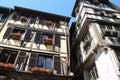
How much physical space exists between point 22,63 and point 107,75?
6335mm

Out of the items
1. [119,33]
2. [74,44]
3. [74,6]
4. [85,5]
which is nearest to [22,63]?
[74,44]

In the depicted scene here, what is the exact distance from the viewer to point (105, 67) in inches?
388

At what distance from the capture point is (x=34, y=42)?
1336 cm

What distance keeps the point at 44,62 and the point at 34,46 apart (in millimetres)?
2025

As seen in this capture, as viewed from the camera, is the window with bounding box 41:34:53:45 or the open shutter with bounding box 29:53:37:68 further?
the window with bounding box 41:34:53:45

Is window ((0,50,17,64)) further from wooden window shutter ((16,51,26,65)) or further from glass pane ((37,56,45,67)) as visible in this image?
glass pane ((37,56,45,67))

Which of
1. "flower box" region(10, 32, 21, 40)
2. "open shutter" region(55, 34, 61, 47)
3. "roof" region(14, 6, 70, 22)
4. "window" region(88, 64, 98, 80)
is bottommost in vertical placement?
A: "window" region(88, 64, 98, 80)

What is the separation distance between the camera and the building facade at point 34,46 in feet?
33.9

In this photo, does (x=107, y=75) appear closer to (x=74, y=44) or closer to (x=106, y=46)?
(x=106, y=46)

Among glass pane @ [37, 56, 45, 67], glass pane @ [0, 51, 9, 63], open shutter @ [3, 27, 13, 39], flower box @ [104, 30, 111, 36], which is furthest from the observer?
open shutter @ [3, 27, 13, 39]

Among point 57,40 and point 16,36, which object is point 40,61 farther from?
point 16,36

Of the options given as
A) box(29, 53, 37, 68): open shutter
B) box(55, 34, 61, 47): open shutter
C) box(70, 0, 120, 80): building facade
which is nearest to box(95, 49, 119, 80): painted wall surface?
box(70, 0, 120, 80): building facade

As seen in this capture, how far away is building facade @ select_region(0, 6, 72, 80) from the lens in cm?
1034

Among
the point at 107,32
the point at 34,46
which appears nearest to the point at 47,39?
the point at 34,46
